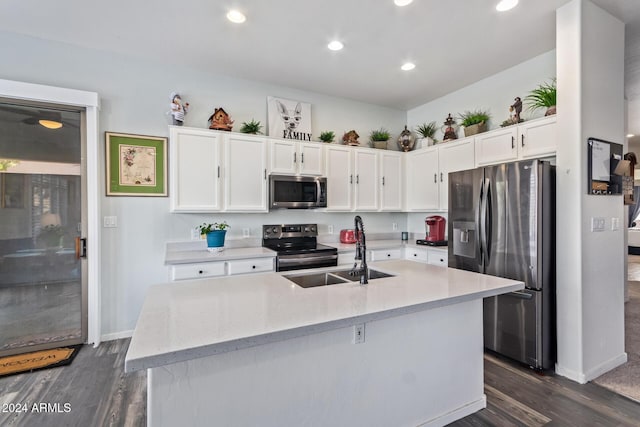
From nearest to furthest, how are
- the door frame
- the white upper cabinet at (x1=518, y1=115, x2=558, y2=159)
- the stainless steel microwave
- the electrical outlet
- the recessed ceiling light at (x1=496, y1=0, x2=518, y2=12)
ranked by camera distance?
the electrical outlet
the recessed ceiling light at (x1=496, y1=0, x2=518, y2=12)
the white upper cabinet at (x1=518, y1=115, x2=558, y2=159)
the door frame
the stainless steel microwave

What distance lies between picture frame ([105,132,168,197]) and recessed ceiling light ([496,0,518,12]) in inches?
128

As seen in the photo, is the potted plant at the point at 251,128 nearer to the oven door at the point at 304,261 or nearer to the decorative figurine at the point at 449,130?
the oven door at the point at 304,261

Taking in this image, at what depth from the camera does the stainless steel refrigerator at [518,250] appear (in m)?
2.44

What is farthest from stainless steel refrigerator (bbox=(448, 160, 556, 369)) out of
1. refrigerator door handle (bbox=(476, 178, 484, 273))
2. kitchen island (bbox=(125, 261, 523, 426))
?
kitchen island (bbox=(125, 261, 523, 426))

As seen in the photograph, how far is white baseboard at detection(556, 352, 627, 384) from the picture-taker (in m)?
2.33

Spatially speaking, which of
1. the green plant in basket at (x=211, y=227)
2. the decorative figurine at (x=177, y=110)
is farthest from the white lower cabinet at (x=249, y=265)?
the decorative figurine at (x=177, y=110)

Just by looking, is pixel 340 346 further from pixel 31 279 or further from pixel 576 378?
pixel 31 279

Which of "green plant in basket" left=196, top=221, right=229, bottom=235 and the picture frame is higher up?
the picture frame

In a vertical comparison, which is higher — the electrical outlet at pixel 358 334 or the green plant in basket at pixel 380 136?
the green plant in basket at pixel 380 136

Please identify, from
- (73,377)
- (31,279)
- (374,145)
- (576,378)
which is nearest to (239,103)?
(374,145)

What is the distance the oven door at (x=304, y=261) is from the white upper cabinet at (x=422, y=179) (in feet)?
4.92

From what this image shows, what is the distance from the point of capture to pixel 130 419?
1.94 metres

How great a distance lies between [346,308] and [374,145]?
334cm

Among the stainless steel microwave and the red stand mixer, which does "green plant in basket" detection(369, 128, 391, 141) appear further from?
the red stand mixer
